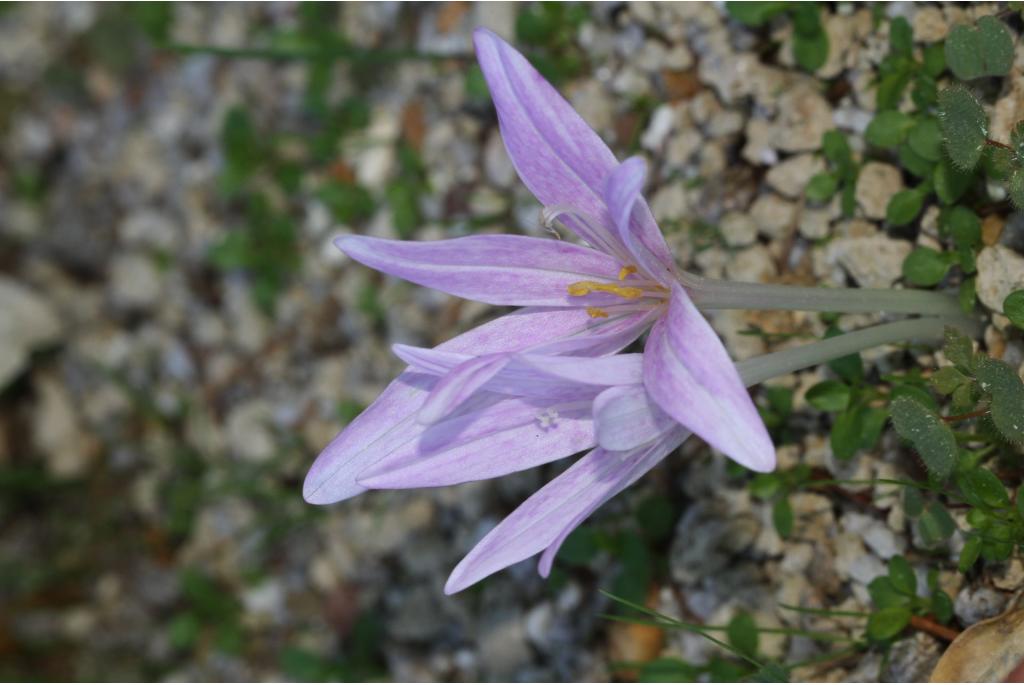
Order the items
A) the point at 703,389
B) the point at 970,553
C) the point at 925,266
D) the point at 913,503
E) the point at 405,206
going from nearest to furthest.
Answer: the point at 703,389
the point at 970,553
the point at 913,503
the point at 925,266
the point at 405,206

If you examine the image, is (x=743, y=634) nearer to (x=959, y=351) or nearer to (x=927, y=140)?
(x=959, y=351)

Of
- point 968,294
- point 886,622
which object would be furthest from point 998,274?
point 886,622

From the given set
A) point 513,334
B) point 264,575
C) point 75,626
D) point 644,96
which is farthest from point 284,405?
point 513,334

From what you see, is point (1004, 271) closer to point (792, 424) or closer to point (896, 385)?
point (896, 385)

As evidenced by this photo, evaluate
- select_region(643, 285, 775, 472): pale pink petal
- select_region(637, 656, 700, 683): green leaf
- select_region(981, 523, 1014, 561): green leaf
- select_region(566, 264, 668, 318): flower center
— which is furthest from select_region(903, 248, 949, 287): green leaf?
select_region(637, 656, 700, 683): green leaf

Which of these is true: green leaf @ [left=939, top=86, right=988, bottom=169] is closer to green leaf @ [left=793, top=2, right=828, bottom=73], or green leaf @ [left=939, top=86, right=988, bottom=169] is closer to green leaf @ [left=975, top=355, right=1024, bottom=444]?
green leaf @ [left=975, top=355, right=1024, bottom=444]

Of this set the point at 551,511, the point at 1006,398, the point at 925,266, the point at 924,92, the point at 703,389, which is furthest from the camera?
Answer: the point at 924,92
